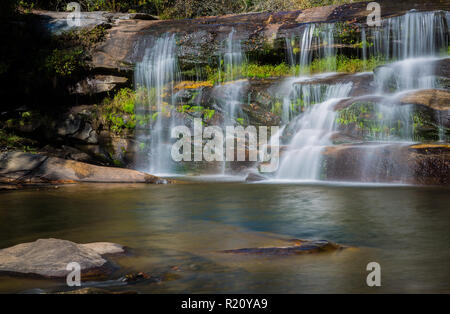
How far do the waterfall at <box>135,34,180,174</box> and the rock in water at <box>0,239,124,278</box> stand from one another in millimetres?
9600

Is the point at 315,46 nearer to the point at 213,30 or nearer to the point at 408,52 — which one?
the point at 408,52

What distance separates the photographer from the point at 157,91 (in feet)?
49.2

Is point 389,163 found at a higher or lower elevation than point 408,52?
lower

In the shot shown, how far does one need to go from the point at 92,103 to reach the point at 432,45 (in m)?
9.83

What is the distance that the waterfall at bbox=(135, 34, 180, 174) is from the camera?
14047 millimetres

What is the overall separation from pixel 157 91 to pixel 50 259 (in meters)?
11.3

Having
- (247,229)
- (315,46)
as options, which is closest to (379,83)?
(315,46)

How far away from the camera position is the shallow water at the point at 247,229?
3805 millimetres

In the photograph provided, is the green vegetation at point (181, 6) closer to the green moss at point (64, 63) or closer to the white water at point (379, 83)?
the green moss at point (64, 63)

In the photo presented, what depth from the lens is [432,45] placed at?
1287 cm

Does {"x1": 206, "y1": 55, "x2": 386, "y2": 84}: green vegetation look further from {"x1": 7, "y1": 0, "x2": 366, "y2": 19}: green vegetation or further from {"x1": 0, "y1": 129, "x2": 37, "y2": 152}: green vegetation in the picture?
{"x1": 7, "y1": 0, "x2": 366, "y2": 19}: green vegetation
